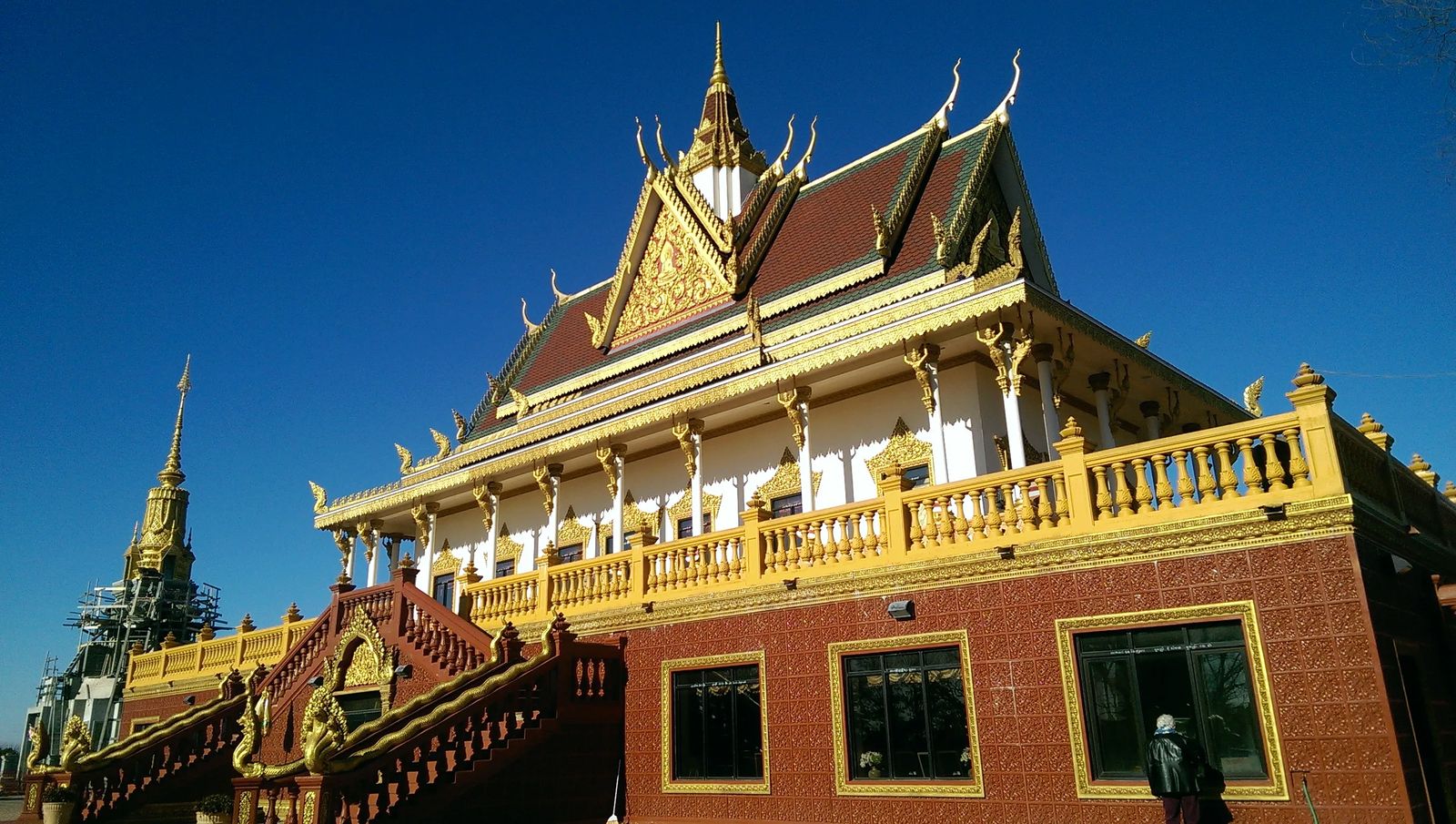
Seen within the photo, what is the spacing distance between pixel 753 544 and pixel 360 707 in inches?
249

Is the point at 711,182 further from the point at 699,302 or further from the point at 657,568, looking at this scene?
the point at 657,568

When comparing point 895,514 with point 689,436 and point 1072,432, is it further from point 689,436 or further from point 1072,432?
point 689,436

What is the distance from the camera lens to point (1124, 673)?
936 centimetres

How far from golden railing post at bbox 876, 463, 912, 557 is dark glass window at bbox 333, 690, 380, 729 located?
24.8ft

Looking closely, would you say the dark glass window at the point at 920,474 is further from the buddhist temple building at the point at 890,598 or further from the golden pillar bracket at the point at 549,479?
the golden pillar bracket at the point at 549,479

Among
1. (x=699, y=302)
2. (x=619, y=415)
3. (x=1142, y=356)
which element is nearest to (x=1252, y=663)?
(x=1142, y=356)

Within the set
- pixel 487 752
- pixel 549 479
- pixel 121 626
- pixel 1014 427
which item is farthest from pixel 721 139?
pixel 121 626

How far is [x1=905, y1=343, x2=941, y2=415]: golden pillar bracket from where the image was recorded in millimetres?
14984

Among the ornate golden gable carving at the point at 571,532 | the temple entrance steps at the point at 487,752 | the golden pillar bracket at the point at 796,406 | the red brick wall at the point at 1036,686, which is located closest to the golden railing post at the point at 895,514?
the red brick wall at the point at 1036,686

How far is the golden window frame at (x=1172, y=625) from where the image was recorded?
27.6 feet

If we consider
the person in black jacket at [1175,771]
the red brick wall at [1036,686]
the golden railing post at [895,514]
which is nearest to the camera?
the red brick wall at [1036,686]

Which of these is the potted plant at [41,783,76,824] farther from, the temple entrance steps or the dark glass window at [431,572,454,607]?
the dark glass window at [431,572,454,607]

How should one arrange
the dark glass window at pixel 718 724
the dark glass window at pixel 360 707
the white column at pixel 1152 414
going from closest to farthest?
1. the dark glass window at pixel 718 724
2. the dark glass window at pixel 360 707
3. the white column at pixel 1152 414

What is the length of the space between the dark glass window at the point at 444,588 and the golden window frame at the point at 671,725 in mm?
12137
